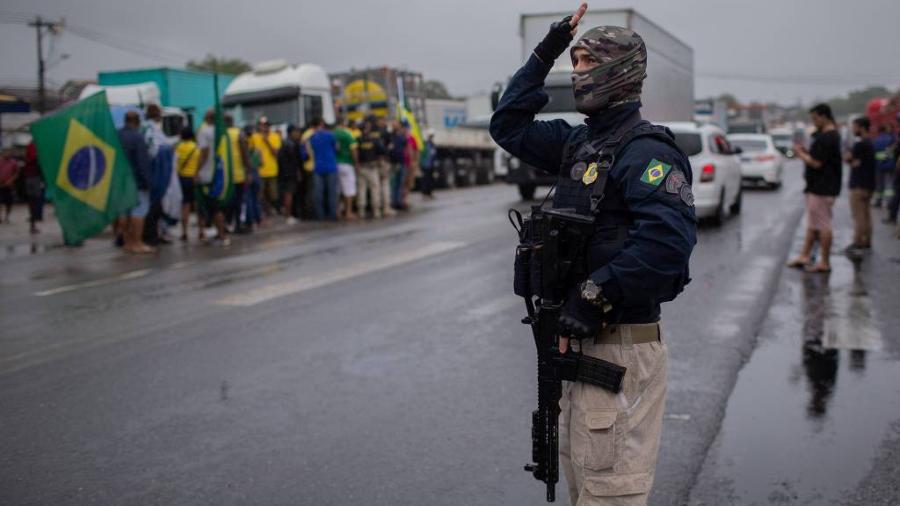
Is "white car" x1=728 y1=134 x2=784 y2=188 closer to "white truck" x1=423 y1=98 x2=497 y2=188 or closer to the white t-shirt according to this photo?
"white truck" x1=423 y1=98 x2=497 y2=188

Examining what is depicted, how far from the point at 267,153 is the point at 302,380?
37.4ft

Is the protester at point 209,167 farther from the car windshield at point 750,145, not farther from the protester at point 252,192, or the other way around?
the car windshield at point 750,145

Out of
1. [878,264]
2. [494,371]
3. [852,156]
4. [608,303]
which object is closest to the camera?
[608,303]

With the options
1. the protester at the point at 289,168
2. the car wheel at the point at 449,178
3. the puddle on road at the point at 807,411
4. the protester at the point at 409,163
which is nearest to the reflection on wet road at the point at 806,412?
the puddle on road at the point at 807,411

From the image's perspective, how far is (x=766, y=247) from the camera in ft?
41.3

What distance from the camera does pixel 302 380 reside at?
598cm

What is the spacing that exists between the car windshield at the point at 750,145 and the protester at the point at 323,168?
42.5 feet

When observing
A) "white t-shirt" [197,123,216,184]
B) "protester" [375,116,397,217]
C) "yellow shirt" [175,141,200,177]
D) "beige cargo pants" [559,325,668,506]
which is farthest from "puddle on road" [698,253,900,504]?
"protester" [375,116,397,217]

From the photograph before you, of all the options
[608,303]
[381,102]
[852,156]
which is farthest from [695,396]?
[381,102]

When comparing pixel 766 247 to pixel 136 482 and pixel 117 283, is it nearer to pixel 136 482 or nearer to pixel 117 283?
pixel 117 283

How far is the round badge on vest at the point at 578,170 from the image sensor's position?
9.11ft

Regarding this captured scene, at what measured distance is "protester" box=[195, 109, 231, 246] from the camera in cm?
1416

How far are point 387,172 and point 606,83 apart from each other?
16082mm

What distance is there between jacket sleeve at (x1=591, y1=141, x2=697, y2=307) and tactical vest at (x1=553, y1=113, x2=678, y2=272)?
5cm
